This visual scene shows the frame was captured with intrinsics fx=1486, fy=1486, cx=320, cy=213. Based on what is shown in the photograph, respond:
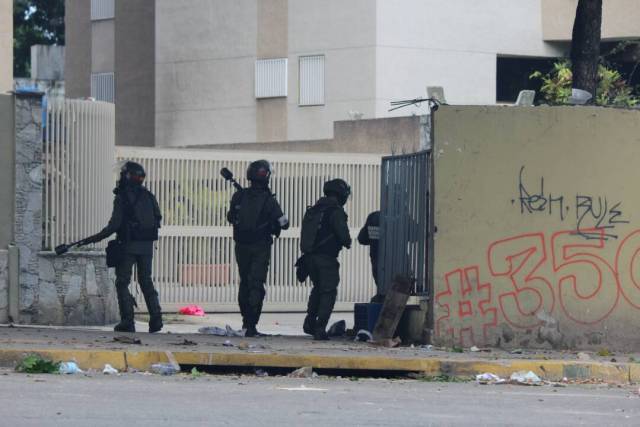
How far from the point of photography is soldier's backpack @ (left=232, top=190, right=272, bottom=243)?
14.8m

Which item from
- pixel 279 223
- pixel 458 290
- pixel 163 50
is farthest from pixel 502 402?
pixel 163 50

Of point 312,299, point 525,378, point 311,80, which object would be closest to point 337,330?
point 312,299

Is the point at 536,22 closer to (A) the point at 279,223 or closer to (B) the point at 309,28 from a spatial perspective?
(B) the point at 309,28

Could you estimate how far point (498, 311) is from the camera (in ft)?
46.7

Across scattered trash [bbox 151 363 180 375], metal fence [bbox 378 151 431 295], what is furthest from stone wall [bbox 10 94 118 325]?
scattered trash [bbox 151 363 180 375]

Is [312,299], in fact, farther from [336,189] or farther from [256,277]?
[336,189]

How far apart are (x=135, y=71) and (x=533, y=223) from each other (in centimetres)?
2250

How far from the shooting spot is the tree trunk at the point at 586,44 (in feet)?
57.1

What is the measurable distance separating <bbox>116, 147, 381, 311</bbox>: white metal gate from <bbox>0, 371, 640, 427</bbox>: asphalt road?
754 centimetres

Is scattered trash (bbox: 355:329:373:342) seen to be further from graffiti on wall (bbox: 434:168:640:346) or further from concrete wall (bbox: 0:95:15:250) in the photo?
concrete wall (bbox: 0:95:15:250)

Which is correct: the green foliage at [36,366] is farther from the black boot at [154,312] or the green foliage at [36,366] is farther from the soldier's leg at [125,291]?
the black boot at [154,312]

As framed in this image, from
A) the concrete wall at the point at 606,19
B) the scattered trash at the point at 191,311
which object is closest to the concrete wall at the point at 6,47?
the scattered trash at the point at 191,311

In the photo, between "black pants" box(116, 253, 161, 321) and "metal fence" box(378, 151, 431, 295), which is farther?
"black pants" box(116, 253, 161, 321)

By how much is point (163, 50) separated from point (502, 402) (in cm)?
2388
